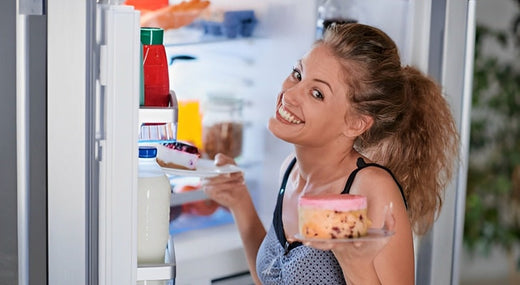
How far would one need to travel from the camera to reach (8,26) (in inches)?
48.6

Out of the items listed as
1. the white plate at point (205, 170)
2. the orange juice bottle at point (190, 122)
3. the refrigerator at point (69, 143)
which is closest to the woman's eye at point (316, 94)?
the white plate at point (205, 170)

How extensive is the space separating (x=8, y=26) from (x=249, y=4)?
126cm

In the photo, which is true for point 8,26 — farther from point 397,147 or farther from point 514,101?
point 514,101

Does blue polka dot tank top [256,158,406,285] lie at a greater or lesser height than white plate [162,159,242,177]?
lesser

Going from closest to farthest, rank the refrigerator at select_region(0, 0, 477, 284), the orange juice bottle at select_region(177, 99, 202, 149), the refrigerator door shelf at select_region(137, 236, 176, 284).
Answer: the refrigerator at select_region(0, 0, 477, 284) → the refrigerator door shelf at select_region(137, 236, 176, 284) → the orange juice bottle at select_region(177, 99, 202, 149)

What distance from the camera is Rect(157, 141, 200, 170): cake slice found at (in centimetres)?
192

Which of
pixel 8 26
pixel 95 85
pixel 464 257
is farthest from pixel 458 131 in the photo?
pixel 464 257

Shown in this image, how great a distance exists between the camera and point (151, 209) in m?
1.48

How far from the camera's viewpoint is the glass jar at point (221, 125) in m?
2.55

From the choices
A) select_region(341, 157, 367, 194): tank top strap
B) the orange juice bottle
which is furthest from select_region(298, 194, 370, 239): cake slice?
the orange juice bottle

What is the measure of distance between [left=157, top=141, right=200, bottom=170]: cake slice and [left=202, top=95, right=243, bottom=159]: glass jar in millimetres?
589

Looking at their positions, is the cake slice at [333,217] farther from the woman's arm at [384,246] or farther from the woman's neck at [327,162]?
the woman's neck at [327,162]

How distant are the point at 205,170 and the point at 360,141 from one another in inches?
15.4

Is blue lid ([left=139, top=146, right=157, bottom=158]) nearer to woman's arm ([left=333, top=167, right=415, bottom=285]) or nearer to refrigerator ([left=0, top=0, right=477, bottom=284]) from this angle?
refrigerator ([left=0, top=0, right=477, bottom=284])
